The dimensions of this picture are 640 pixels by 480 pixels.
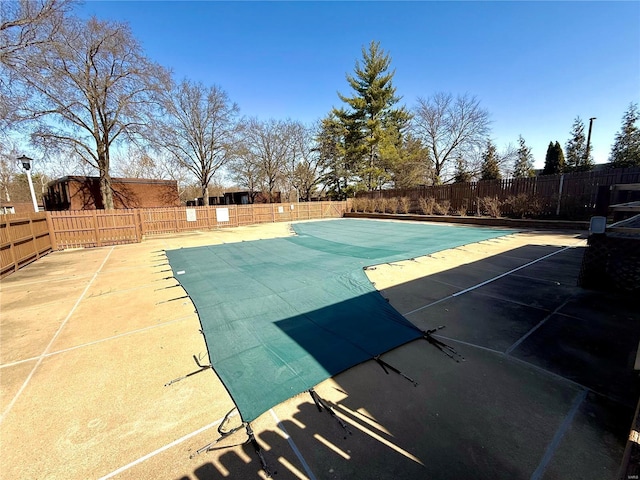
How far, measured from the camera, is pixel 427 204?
17.0m

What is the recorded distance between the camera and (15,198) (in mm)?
38812

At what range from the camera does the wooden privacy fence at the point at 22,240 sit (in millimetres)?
6645

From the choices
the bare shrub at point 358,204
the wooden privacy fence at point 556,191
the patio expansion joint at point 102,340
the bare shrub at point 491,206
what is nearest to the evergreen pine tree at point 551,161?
the wooden privacy fence at point 556,191

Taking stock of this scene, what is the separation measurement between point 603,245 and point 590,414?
3.47 m

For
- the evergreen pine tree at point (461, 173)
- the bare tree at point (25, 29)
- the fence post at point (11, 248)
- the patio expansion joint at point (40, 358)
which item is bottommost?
the patio expansion joint at point (40, 358)

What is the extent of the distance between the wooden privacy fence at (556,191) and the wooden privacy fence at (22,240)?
1715 centimetres

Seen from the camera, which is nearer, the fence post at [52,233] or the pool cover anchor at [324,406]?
the pool cover anchor at [324,406]

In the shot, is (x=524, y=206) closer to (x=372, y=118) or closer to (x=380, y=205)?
Result: (x=380, y=205)

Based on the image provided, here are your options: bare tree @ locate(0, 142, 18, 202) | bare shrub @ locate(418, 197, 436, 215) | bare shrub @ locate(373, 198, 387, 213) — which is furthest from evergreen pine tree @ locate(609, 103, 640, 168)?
bare tree @ locate(0, 142, 18, 202)

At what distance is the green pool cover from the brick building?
1600 cm

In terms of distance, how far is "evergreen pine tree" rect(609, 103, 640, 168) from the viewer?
1458 cm

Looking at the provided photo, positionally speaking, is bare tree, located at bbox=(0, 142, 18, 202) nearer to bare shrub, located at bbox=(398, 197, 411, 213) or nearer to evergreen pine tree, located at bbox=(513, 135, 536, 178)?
bare shrub, located at bbox=(398, 197, 411, 213)

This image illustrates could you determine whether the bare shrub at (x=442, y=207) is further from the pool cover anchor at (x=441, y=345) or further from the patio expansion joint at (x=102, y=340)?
the patio expansion joint at (x=102, y=340)

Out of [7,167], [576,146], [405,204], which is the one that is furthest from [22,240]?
[576,146]
